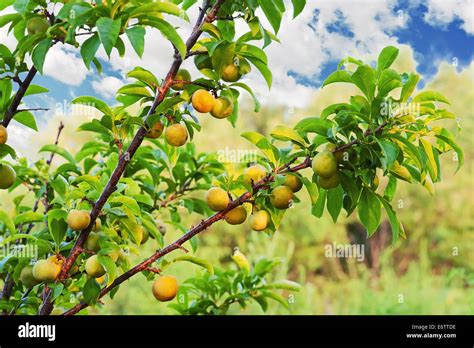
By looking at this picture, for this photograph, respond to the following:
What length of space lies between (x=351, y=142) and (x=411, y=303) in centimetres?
375

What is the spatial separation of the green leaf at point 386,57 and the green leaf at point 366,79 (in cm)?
2

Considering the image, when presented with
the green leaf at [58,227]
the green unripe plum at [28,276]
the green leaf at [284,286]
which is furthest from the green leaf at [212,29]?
the green leaf at [284,286]

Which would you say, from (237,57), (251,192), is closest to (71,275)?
(251,192)

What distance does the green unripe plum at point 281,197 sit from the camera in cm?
106

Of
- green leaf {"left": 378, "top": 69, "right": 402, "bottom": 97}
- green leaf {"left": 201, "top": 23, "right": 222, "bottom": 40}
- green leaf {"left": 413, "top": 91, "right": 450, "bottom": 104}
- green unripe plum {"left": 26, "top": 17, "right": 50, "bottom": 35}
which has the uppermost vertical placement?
green unripe plum {"left": 26, "top": 17, "right": 50, "bottom": 35}

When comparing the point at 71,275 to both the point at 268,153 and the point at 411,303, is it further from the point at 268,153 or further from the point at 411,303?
the point at 411,303

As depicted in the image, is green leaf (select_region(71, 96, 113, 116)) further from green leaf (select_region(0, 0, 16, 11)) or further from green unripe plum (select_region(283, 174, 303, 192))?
green unripe plum (select_region(283, 174, 303, 192))

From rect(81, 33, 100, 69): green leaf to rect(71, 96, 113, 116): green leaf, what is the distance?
18 cm

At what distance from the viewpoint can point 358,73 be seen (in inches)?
40.1

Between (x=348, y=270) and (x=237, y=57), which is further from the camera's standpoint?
(x=348, y=270)

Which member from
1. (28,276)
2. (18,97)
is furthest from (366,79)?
(28,276)

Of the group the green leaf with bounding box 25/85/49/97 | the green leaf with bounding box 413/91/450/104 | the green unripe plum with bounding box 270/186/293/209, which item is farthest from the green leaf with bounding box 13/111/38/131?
the green leaf with bounding box 413/91/450/104

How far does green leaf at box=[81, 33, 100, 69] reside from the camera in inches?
35.2

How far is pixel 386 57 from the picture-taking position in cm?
104
